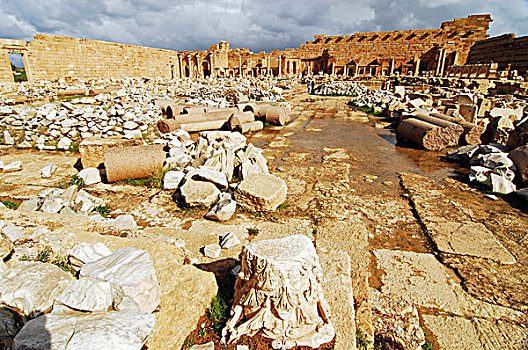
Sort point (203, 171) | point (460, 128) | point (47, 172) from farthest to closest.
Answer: point (460, 128), point (47, 172), point (203, 171)

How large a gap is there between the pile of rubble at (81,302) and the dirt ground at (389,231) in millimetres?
479

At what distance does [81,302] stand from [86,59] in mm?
22504

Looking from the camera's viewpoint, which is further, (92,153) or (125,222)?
(92,153)

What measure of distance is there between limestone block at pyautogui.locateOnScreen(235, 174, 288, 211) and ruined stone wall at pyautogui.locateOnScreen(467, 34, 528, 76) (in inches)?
905

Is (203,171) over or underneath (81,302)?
underneath

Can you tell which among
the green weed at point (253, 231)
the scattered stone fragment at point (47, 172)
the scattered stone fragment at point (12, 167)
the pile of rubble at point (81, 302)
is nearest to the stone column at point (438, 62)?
the green weed at point (253, 231)

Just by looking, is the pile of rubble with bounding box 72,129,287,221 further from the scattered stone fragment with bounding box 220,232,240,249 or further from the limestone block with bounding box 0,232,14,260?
the limestone block with bounding box 0,232,14,260

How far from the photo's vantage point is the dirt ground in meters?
2.43

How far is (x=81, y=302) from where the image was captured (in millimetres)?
1704

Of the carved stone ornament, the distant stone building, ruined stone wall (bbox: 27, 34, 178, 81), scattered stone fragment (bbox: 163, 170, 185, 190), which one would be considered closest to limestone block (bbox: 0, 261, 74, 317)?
the carved stone ornament

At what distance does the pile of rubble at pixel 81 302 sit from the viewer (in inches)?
58.2

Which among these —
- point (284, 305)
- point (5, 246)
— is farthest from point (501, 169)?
point (5, 246)

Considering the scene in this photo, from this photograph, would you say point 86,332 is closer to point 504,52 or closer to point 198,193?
point 198,193

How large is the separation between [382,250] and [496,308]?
1.18 meters
